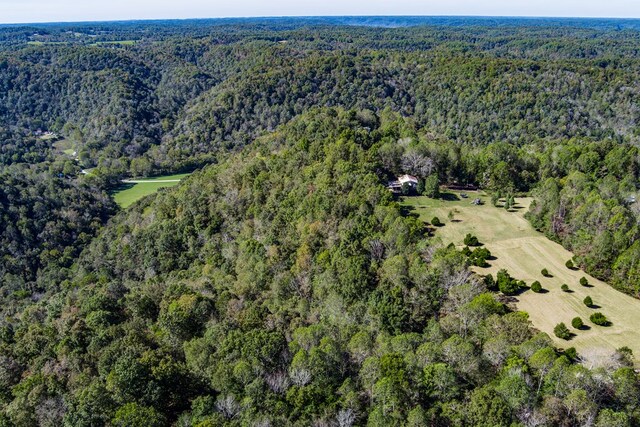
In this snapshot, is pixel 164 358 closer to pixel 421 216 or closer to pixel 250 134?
pixel 421 216

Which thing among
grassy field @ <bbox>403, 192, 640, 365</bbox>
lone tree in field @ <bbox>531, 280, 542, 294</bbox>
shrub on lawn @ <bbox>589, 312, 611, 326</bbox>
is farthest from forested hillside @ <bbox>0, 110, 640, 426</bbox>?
shrub on lawn @ <bbox>589, 312, 611, 326</bbox>

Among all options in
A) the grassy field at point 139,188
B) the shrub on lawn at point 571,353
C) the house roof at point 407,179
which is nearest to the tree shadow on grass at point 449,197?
the house roof at point 407,179

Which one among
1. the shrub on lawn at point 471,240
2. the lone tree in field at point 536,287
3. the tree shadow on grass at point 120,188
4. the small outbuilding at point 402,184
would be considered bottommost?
the tree shadow on grass at point 120,188

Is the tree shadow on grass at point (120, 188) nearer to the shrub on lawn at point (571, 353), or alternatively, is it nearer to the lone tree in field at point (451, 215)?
the lone tree in field at point (451, 215)

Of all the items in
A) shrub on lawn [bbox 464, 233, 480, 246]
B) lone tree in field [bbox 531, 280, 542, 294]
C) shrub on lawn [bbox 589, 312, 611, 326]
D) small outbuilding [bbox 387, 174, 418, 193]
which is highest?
small outbuilding [bbox 387, 174, 418, 193]

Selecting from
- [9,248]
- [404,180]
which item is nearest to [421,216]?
[404,180]

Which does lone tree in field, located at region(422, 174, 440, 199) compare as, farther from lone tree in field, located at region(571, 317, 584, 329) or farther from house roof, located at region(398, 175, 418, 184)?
lone tree in field, located at region(571, 317, 584, 329)
